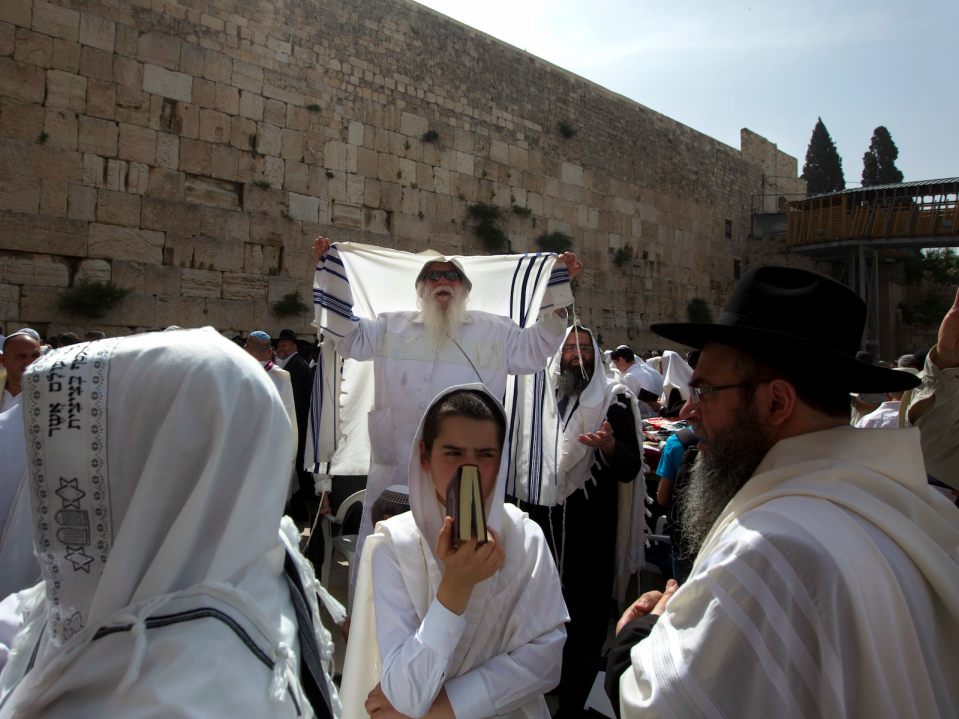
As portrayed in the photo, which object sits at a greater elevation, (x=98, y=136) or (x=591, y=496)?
(x=98, y=136)

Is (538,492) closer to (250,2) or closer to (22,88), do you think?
(22,88)

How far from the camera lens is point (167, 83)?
820 centimetres

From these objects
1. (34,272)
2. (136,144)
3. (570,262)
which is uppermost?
(136,144)

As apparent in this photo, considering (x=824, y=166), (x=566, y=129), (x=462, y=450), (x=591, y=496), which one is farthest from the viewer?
(x=824, y=166)

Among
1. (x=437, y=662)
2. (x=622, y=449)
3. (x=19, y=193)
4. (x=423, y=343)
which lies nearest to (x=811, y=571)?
(x=437, y=662)

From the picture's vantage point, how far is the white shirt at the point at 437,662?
4.31 ft

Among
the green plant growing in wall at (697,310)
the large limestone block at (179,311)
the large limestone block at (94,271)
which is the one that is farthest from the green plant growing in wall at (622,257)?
the large limestone block at (94,271)

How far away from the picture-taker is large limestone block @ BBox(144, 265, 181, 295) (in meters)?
8.14

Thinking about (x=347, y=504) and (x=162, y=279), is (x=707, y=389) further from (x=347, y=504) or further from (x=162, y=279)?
(x=162, y=279)

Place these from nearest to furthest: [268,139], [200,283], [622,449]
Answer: [622,449], [200,283], [268,139]

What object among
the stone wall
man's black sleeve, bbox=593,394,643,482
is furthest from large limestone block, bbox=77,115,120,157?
man's black sleeve, bbox=593,394,643,482

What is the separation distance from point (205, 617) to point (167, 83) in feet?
30.8

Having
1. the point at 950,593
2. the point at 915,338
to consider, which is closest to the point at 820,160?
the point at 915,338

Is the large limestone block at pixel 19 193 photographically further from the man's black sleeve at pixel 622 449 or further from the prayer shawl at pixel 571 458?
the man's black sleeve at pixel 622 449
